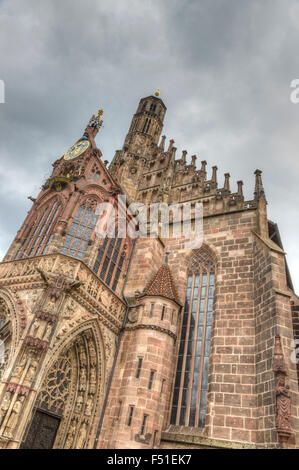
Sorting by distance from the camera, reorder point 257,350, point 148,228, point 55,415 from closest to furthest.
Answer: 1. point 55,415
2. point 257,350
3. point 148,228

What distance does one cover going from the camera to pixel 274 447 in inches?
352

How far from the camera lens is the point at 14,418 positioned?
8.19m

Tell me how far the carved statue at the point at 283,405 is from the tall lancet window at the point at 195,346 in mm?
3206

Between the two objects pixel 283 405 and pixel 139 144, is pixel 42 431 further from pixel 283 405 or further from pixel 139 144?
pixel 139 144

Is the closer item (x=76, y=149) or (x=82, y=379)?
(x=82, y=379)

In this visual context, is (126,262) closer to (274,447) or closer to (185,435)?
(185,435)

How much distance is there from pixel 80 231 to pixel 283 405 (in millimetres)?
8856

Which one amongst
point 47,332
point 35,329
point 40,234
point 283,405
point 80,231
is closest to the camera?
point 283,405

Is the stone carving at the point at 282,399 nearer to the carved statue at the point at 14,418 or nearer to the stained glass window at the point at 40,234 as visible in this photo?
the carved statue at the point at 14,418

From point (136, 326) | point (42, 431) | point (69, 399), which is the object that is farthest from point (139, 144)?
point (42, 431)

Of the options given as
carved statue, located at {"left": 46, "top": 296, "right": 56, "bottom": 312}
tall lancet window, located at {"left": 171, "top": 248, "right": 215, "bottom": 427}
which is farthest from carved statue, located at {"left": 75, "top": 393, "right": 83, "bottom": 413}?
carved statue, located at {"left": 46, "top": 296, "right": 56, "bottom": 312}

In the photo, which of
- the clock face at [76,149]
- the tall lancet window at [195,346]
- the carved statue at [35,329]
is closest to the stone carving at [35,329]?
the carved statue at [35,329]
